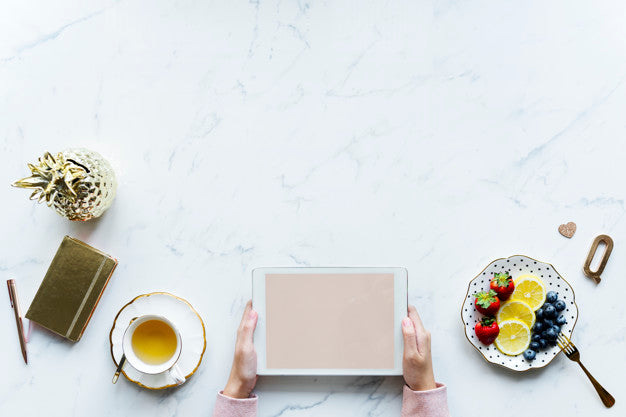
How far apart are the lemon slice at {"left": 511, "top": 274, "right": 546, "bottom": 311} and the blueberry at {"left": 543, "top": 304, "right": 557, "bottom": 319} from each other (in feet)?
0.05

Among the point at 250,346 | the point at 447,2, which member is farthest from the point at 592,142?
the point at 250,346

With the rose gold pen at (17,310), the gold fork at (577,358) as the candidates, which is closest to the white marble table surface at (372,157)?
the gold fork at (577,358)

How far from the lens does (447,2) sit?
3.45ft

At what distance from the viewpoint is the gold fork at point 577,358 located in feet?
3.36

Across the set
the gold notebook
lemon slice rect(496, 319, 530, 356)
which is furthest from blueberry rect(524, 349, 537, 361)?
the gold notebook

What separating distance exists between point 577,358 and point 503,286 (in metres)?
0.23

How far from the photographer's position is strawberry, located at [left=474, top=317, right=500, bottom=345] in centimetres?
100

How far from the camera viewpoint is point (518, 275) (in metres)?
1.03

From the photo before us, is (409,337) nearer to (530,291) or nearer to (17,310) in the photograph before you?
(530,291)

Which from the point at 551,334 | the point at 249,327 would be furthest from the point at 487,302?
the point at 249,327

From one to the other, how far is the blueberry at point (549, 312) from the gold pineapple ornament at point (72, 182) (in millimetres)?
931

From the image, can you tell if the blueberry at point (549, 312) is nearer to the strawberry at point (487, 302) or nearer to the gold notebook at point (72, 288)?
the strawberry at point (487, 302)

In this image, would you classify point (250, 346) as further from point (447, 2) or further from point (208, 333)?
point (447, 2)

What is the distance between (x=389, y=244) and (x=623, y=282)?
0.50m
